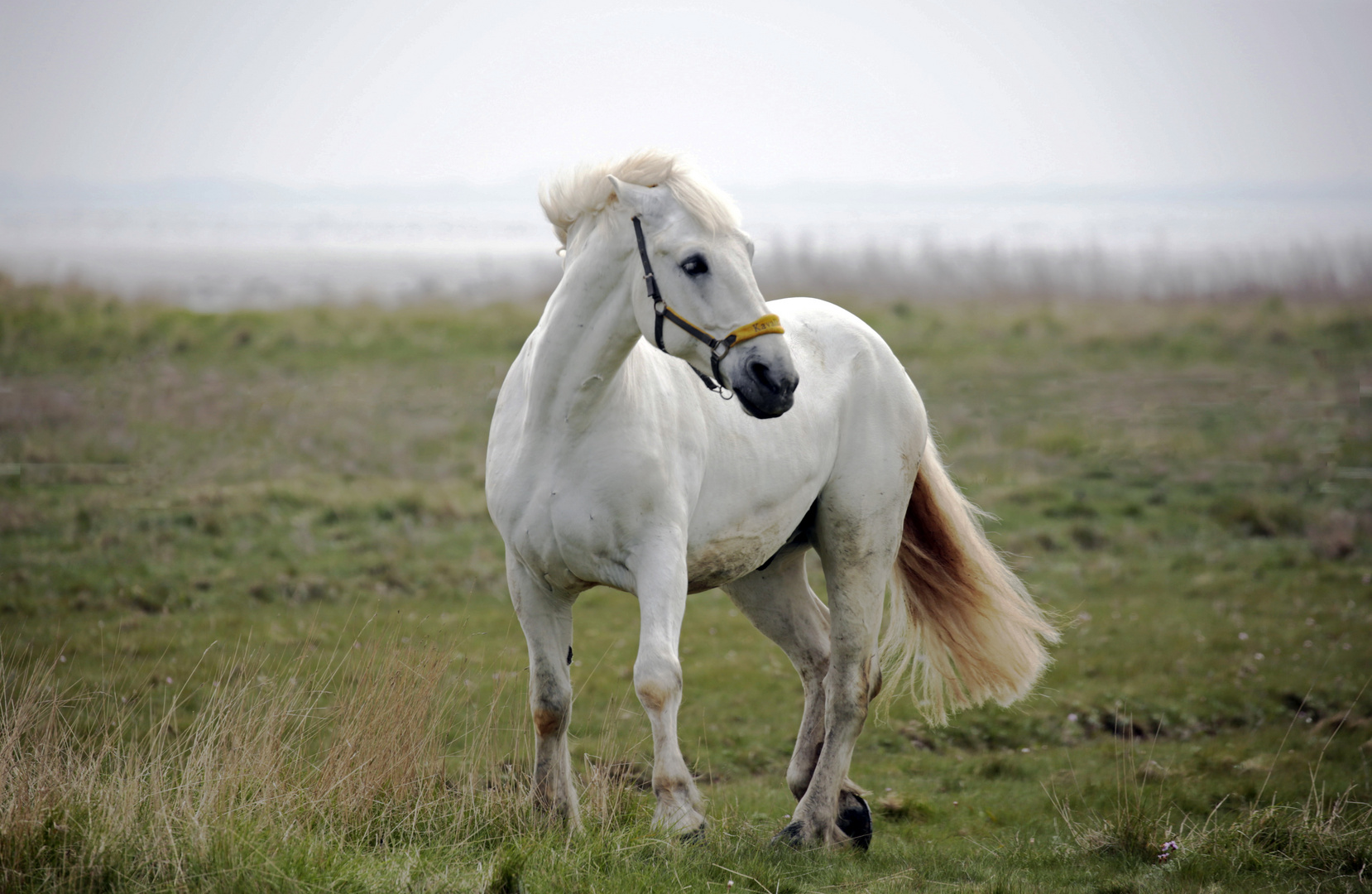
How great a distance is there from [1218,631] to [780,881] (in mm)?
7635

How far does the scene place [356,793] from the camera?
4605 mm

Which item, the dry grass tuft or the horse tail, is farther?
the horse tail

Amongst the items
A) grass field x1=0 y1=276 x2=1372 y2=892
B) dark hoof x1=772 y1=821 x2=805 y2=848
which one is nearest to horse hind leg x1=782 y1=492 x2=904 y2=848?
dark hoof x1=772 y1=821 x2=805 y2=848

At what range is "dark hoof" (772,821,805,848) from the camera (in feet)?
16.4

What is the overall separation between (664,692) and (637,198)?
1.97m

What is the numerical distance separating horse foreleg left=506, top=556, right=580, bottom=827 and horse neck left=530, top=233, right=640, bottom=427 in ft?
2.62

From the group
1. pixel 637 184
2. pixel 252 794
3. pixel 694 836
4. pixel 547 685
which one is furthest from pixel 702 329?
pixel 252 794

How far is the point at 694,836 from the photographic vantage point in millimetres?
4293

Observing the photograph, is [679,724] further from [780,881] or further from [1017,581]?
[780,881]

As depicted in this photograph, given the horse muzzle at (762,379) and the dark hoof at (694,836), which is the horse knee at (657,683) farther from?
the horse muzzle at (762,379)

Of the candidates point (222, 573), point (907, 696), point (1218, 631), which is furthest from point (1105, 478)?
point (222, 573)

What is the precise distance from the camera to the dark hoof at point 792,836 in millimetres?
4996

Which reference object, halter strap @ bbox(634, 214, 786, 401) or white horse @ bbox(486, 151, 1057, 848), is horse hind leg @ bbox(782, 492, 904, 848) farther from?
halter strap @ bbox(634, 214, 786, 401)

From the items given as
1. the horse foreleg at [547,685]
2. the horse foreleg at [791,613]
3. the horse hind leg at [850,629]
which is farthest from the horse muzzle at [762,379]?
the horse foreleg at [791,613]
